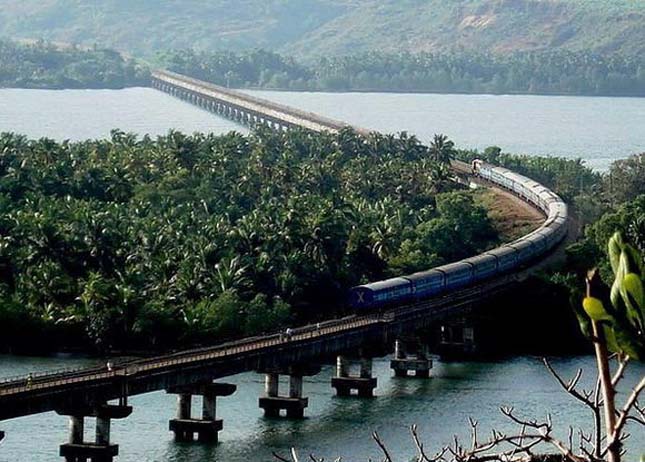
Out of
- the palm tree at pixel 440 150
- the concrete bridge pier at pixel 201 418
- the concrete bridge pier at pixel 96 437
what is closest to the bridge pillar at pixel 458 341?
the concrete bridge pier at pixel 201 418

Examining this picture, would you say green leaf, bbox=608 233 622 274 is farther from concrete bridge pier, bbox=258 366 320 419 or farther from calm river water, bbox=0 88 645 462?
concrete bridge pier, bbox=258 366 320 419

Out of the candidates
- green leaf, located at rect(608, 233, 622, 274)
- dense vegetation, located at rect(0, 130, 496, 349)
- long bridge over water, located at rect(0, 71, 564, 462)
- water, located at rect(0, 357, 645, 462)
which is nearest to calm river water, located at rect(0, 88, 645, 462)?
water, located at rect(0, 357, 645, 462)

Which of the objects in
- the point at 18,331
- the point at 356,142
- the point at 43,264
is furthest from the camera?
the point at 356,142

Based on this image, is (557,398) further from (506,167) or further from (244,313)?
(506,167)

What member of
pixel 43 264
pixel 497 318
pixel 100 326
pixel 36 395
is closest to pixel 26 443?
pixel 36 395

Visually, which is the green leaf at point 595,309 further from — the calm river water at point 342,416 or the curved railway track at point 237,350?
the calm river water at point 342,416

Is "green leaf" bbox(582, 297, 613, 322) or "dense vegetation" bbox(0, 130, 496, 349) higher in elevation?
"green leaf" bbox(582, 297, 613, 322)
